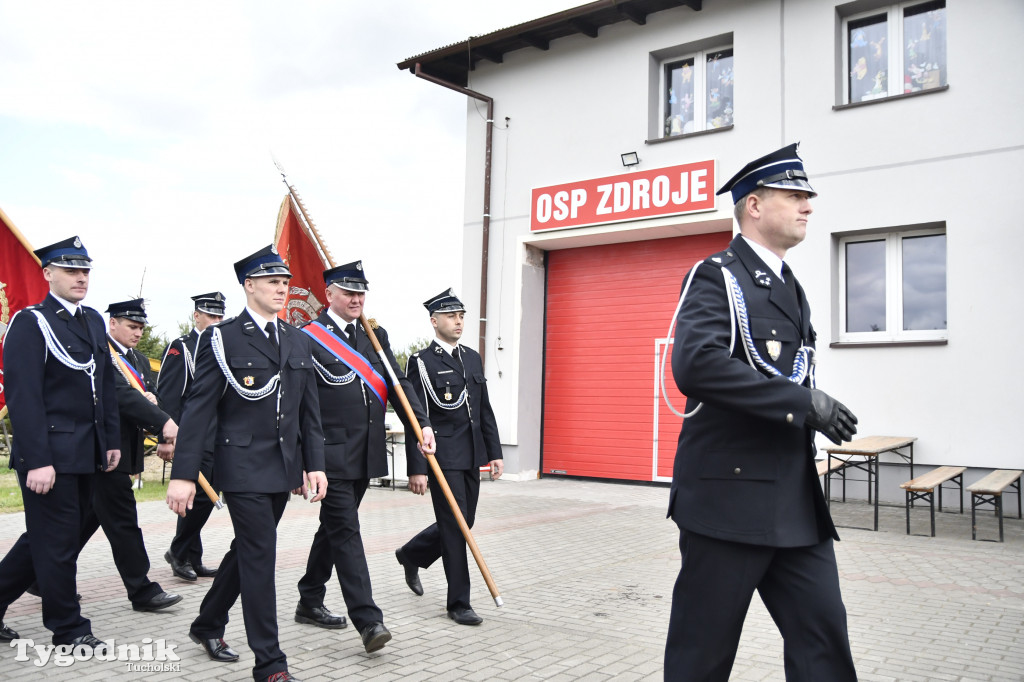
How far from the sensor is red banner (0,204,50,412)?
664 cm

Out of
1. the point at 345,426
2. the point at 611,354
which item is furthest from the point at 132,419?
the point at 611,354

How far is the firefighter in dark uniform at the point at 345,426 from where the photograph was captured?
17.0 feet

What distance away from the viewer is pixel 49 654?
15.7 feet

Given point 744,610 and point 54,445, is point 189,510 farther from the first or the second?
point 744,610

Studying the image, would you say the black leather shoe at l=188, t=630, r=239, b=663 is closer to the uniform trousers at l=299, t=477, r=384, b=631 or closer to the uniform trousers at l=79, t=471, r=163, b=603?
the uniform trousers at l=299, t=477, r=384, b=631

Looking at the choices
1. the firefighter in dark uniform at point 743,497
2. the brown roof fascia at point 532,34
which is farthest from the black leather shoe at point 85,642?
the brown roof fascia at point 532,34

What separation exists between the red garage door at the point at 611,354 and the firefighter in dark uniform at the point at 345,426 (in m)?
8.51

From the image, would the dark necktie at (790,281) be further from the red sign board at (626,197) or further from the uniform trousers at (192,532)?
the red sign board at (626,197)

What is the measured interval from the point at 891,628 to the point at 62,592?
4809 millimetres

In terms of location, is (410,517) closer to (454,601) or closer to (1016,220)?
(454,601)

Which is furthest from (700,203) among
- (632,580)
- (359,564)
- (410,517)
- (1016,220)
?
(359,564)

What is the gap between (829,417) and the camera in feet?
8.59

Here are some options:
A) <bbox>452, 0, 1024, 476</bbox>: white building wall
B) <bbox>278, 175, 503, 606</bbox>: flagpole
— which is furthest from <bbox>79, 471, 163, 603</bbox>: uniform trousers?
<bbox>452, 0, 1024, 476</bbox>: white building wall

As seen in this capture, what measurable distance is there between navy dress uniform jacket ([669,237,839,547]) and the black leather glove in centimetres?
3
